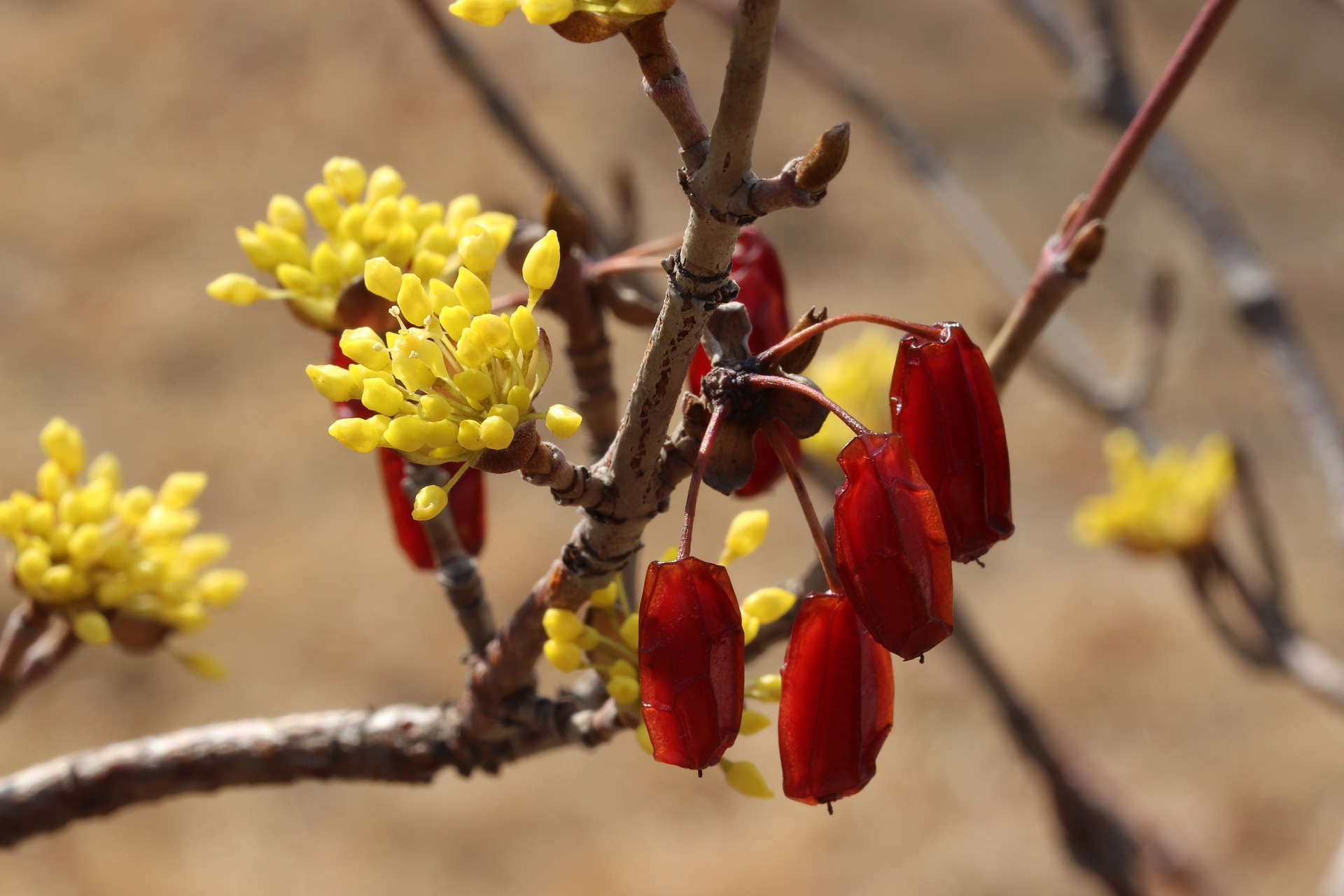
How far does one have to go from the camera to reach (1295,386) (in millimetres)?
1174

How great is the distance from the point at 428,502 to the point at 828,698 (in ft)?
0.53

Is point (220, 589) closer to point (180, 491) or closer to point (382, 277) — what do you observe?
point (180, 491)

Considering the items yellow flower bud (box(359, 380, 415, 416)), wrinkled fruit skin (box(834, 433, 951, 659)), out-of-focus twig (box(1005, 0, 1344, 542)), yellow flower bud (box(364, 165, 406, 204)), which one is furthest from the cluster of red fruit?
out-of-focus twig (box(1005, 0, 1344, 542))

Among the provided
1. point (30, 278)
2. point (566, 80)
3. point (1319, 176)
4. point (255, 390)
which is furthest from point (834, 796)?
point (1319, 176)

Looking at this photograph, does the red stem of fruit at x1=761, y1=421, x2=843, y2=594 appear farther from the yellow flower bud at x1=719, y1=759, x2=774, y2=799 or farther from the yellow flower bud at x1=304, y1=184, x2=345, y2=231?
the yellow flower bud at x1=304, y1=184, x2=345, y2=231

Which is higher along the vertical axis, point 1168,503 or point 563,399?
point 1168,503

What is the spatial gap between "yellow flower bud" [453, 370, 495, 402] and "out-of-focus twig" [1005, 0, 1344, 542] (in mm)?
964

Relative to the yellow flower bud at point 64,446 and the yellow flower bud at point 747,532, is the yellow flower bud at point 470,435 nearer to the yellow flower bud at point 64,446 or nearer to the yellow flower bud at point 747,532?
the yellow flower bud at point 747,532

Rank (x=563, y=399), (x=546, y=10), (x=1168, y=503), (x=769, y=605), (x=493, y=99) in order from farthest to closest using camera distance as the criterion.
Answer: (x=563, y=399)
(x=1168, y=503)
(x=493, y=99)
(x=769, y=605)
(x=546, y=10)

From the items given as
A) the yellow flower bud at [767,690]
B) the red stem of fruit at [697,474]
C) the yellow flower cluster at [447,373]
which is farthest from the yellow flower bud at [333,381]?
the yellow flower bud at [767,690]

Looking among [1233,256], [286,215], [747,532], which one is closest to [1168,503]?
[1233,256]

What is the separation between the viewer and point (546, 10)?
13.5 inches

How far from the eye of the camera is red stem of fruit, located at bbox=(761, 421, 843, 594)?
424mm

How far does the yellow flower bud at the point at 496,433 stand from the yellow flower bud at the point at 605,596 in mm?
134
